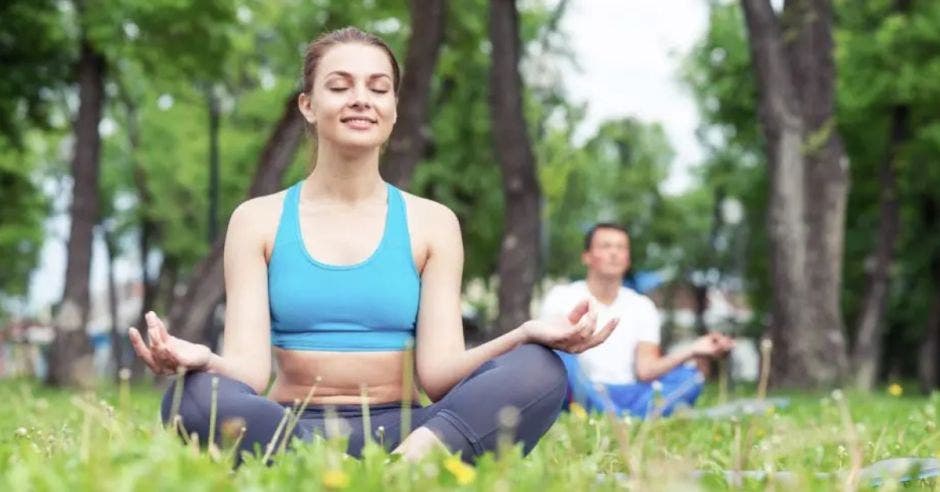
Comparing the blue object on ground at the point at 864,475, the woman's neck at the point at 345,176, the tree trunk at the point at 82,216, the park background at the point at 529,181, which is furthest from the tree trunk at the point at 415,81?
the blue object on ground at the point at 864,475

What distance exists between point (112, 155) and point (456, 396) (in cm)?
3857

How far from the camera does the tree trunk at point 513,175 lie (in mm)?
18719

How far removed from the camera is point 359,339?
495 cm

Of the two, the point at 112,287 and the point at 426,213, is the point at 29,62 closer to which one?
the point at 426,213

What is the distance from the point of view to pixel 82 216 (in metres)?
24.3

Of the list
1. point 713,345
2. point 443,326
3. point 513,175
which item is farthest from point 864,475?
point 513,175

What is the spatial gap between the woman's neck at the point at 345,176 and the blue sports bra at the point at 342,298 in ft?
0.61

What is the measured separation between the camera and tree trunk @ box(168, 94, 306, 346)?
Answer: 18391mm

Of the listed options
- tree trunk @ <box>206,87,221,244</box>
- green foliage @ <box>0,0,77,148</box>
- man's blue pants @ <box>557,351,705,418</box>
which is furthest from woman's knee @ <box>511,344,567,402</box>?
tree trunk @ <box>206,87,221,244</box>

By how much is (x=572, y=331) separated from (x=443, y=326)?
752mm

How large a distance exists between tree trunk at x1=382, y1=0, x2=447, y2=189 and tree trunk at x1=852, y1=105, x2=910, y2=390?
11414mm

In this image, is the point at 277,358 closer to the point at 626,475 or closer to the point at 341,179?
the point at 341,179

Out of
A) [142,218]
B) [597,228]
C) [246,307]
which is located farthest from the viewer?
[142,218]

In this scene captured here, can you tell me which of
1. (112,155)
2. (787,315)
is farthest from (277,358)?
(112,155)
